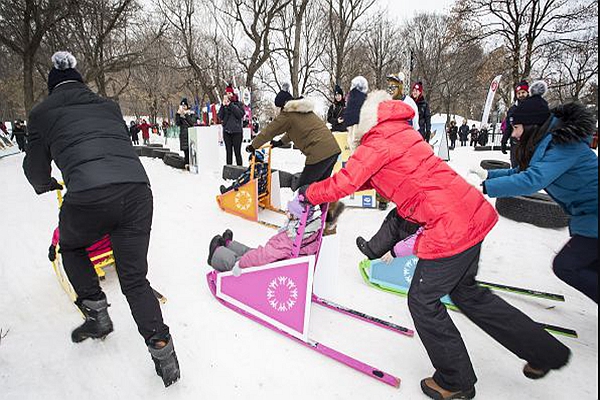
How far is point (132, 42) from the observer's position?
69.6 feet

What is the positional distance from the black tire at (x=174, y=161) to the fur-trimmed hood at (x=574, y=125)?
28.0 feet

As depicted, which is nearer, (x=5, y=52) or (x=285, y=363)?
(x=285, y=363)

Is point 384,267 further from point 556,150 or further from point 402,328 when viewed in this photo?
point 556,150

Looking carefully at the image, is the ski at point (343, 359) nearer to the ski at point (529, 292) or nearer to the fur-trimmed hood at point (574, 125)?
the ski at point (529, 292)

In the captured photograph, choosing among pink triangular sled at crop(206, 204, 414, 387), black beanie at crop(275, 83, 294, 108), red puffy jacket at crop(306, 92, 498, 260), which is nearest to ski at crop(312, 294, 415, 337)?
pink triangular sled at crop(206, 204, 414, 387)

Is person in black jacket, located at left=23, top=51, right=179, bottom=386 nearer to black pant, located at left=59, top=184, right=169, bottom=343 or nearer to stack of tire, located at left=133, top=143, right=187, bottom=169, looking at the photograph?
black pant, located at left=59, top=184, right=169, bottom=343

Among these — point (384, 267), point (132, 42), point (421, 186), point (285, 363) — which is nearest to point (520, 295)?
point (384, 267)

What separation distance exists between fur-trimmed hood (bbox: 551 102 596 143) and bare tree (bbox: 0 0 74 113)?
1550 centimetres

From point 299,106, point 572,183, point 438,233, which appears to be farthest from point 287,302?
point 299,106

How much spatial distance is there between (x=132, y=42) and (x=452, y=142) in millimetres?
21187

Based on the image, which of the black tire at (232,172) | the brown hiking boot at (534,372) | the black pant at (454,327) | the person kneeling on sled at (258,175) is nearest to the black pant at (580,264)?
the black pant at (454,327)

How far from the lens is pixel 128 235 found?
1902mm

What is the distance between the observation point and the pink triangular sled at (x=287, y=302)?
87.6 inches

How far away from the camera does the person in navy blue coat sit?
1836 mm
